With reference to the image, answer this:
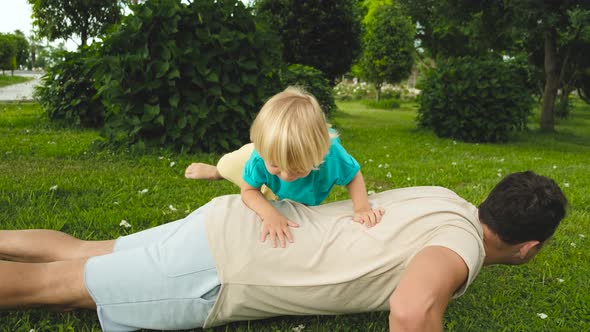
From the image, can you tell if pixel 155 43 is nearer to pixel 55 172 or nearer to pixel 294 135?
pixel 55 172

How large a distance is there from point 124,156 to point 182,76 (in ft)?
A: 3.86

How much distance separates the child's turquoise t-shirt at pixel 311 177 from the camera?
238 centimetres

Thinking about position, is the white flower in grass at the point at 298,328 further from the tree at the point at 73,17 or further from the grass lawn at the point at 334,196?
the tree at the point at 73,17

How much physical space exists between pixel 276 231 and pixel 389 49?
68.7ft

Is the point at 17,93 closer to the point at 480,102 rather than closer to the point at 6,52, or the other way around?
the point at 480,102

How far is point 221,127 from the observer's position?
6336 millimetres

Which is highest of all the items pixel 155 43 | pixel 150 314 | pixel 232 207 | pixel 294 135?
pixel 155 43

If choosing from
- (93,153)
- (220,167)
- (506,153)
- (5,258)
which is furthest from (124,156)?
(506,153)

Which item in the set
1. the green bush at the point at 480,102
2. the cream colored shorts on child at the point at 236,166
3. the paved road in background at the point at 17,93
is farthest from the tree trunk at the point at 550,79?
the paved road in background at the point at 17,93

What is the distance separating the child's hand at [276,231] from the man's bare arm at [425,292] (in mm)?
520

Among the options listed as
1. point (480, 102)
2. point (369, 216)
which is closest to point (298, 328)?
point (369, 216)

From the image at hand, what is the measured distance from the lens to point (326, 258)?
1917 millimetres

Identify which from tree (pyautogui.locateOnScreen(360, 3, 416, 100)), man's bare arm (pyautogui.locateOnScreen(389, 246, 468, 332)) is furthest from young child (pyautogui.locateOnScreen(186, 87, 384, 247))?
tree (pyautogui.locateOnScreen(360, 3, 416, 100))

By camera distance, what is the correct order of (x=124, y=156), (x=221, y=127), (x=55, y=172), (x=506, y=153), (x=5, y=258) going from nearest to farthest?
(x=5, y=258) < (x=55, y=172) < (x=124, y=156) < (x=221, y=127) < (x=506, y=153)
